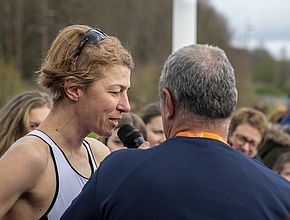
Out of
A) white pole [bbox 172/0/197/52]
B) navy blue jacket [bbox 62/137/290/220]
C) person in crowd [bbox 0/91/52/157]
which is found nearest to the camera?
navy blue jacket [bbox 62/137/290/220]

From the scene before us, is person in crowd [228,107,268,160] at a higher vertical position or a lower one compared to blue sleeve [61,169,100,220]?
lower

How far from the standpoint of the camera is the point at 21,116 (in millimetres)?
3334

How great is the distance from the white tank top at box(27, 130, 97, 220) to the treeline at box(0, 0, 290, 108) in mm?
5852

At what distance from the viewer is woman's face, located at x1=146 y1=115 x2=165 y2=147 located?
4.42 m

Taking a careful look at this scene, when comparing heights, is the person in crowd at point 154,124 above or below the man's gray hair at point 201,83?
below

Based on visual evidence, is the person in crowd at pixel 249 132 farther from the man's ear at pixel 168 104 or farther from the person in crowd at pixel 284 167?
the man's ear at pixel 168 104

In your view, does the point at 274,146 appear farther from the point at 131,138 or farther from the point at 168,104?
the point at 168,104

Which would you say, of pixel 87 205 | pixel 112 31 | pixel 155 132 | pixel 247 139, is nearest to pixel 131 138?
pixel 87 205

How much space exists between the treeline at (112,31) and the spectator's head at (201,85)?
6.16 meters

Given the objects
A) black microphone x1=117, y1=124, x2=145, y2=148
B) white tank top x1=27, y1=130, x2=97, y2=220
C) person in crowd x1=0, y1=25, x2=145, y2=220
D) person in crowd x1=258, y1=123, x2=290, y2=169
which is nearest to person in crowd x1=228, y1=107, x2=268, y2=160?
person in crowd x1=258, y1=123, x2=290, y2=169

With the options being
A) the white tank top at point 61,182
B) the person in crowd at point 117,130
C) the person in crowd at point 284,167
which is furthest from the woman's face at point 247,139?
the white tank top at point 61,182

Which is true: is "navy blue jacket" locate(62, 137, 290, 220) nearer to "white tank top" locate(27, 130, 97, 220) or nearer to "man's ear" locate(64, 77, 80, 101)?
"white tank top" locate(27, 130, 97, 220)

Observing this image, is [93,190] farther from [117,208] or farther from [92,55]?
[92,55]

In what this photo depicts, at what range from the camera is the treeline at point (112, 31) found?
12477 millimetres
